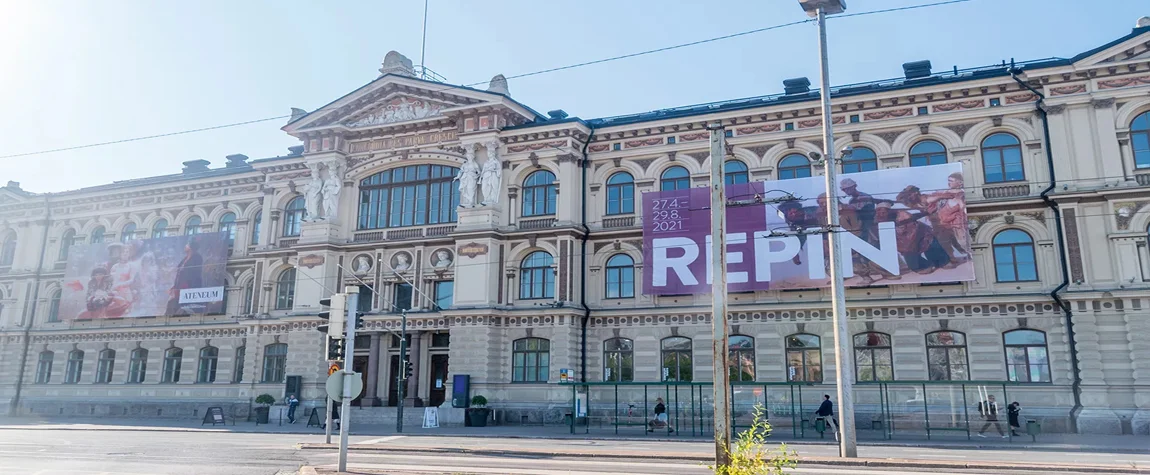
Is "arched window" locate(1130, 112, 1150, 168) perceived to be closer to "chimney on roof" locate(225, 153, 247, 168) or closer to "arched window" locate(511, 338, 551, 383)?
"arched window" locate(511, 338, 551, 383)

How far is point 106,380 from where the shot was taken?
4716 centimetres

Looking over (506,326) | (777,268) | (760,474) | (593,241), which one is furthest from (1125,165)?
(760,474)

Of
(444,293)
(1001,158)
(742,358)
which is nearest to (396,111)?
(444,293)

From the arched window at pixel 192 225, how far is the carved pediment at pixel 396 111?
11.8 meters

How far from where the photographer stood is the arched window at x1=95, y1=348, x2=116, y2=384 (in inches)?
1863

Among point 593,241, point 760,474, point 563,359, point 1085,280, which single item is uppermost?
point 593,241

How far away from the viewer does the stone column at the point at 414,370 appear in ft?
127

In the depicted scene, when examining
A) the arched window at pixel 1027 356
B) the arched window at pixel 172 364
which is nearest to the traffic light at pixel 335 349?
the arched window at pixel 1027 356

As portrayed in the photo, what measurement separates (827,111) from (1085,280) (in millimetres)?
14520

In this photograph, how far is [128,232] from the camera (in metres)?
49.6

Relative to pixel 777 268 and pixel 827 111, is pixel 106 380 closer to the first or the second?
pixel 777 268

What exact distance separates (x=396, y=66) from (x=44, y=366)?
27.3 meters

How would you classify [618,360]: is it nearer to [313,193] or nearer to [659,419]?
[659,419]

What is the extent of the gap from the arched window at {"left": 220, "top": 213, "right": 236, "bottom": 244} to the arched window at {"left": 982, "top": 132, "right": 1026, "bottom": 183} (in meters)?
37.0
